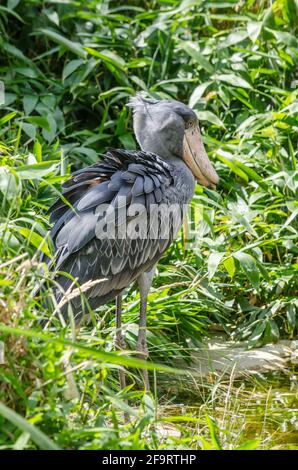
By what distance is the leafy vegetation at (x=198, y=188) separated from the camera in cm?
259

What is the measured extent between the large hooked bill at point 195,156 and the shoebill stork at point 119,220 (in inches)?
4.6

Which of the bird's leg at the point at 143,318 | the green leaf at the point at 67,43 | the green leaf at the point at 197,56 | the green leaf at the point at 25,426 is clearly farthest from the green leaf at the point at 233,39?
the green leaf at the point at 25,426

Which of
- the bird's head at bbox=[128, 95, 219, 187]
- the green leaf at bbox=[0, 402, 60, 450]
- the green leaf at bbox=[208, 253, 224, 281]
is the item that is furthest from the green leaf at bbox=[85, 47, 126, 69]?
the green leaf at bbox=[0, 402, 60, 450]

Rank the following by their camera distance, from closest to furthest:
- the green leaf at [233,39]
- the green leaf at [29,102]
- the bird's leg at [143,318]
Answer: the bird's leg at [143,318] → the green leaf at [29,102] → the green leaf at [233,39]

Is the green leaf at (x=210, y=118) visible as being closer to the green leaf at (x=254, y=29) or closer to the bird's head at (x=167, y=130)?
the green leaf at (x=254, y=29)

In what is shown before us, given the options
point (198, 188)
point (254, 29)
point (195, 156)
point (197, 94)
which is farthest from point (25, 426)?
point (254, 29)

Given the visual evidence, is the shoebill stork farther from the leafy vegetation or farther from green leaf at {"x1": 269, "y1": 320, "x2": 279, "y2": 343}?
green leaf at {"x1": 269, "y1": 320, "x2": 279, "y2": 343}

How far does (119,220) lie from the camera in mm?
3613

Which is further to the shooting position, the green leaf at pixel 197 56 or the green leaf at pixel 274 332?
the green leaf at pixel 197 56

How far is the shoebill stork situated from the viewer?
353 centimetres

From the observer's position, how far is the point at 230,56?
558 centimetres

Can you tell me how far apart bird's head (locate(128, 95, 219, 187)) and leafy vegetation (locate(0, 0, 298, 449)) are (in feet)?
1.10

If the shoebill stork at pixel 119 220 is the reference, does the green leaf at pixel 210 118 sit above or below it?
below
